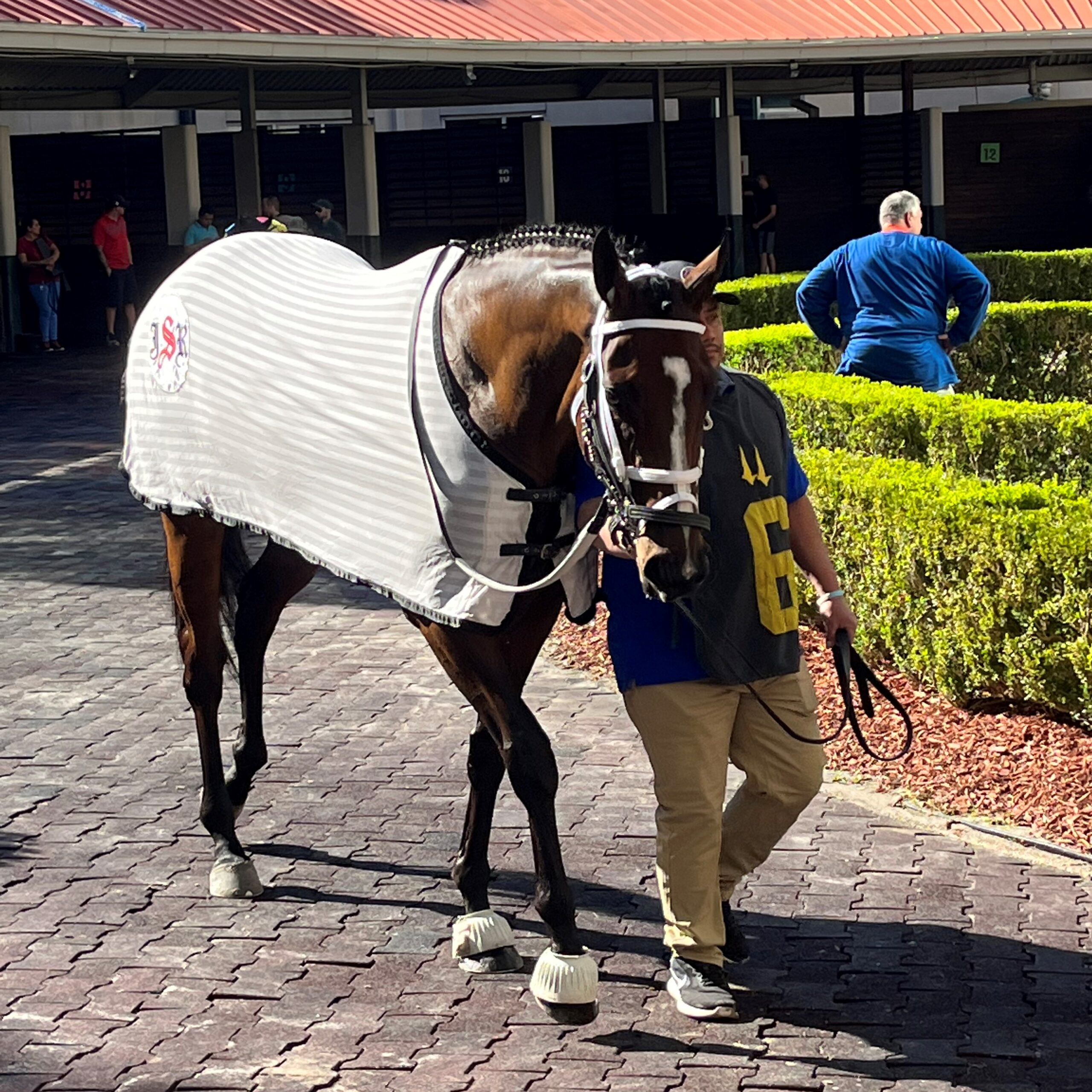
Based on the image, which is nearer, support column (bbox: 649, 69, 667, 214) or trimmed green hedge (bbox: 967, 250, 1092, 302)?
trimmed green hedge (bbox: 967, 250, 1092, 302)

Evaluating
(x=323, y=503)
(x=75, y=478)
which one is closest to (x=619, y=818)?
(x=323, y=503)

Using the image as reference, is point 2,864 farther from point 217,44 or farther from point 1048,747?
point 217,44

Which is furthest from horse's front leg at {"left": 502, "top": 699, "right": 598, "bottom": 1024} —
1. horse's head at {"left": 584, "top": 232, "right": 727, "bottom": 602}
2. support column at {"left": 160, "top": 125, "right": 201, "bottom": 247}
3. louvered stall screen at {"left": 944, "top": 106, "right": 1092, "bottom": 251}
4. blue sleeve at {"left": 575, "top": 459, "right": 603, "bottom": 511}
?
louvered stall screen at {"left": 944, "top": 106, "right": 1092, "bottom": 251}

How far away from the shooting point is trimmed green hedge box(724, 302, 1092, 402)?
14445 millimetres

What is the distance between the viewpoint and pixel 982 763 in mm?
6121

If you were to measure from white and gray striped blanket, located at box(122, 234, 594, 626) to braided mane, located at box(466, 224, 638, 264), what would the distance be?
113 millimetres

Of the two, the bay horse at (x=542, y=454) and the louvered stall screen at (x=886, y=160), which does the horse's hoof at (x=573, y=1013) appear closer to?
the bay horse at (x=542, y=454)

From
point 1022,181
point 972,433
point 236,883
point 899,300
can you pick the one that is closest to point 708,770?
point 236,883

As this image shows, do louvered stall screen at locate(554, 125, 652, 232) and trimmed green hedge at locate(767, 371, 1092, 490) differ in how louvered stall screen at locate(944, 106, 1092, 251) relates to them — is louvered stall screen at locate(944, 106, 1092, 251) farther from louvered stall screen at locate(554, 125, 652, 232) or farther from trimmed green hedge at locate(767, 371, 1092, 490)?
trimmed green hedge at locate(767, 371, 1092, 490)

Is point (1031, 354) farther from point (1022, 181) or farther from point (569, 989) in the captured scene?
point (1022, 181)

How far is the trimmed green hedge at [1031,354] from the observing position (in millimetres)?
14445

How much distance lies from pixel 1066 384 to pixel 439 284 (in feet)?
37.0

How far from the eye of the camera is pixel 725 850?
4.55 meters

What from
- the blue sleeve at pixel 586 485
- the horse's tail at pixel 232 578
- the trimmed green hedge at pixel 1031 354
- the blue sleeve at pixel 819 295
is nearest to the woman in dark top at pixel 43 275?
the trimmed green hedge at pixel 1031 354
